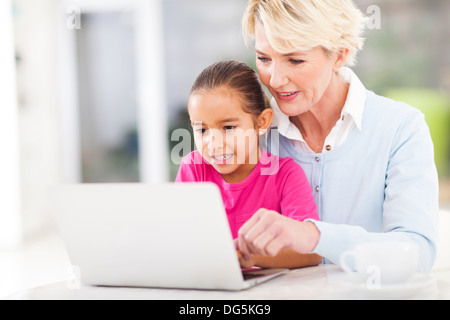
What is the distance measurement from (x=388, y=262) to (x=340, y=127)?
2.46 feet

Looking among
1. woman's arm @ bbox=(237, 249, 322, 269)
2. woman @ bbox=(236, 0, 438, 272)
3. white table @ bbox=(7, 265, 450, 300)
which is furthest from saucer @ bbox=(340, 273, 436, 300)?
woman @ bbox=(236, 0, 438, 272)

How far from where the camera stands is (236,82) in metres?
1.42

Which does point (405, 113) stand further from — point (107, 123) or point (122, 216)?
point (107, 123)

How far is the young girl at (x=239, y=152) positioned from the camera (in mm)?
1370

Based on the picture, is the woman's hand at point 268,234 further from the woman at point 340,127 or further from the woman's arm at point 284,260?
the woman at point 340,127

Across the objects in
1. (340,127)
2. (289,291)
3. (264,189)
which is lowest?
(289,291)

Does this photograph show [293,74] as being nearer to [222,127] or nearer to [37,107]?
[222,127]

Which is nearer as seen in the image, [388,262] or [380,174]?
[388,262]

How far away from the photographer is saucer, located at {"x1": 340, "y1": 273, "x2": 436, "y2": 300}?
85 centimetres

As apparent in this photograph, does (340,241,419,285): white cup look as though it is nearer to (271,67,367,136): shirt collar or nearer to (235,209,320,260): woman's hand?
(235,209,320,260): woman's hand

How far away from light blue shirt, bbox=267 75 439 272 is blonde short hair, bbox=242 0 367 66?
0.21 metres

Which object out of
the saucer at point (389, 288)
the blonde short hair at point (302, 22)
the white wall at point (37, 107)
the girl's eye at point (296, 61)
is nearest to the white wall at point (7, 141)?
the white wall at point (37, 107)

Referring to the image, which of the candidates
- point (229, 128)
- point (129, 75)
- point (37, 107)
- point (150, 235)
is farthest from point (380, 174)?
point (129, 75)

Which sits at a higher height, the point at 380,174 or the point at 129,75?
the point at 129,75
